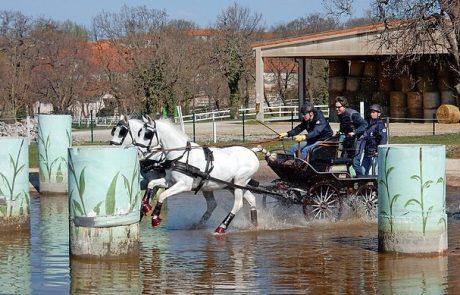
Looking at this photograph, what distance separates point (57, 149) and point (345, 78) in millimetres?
32338

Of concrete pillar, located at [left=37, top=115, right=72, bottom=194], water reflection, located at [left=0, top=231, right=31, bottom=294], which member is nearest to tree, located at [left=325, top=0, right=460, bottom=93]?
concrete pillar, located at [left=37, top=115, right=72, bottom=194]

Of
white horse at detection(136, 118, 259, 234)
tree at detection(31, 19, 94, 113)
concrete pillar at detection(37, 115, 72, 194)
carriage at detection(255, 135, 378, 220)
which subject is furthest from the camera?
tree at detection(31, 19, 94, 113)

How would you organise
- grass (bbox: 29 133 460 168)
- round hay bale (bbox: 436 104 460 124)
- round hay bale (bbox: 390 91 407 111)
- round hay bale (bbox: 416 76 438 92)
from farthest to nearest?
1. round hay bale (bbox: 390 91 407 111)
2. round hay bale (bbox: 416 76 438 92)
3. round hay bale (bbox: 436 104 460 124)
4. grass (bbox: 29 133 460 168)

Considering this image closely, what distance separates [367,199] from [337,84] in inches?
1432

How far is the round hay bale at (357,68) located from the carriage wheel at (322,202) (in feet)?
117

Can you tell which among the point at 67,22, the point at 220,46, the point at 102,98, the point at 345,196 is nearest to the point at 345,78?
the point at 220,46

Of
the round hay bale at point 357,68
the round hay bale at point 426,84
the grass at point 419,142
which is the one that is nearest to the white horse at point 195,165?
the grass at point 419,142

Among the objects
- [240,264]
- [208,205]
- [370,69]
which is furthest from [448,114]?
[240,264]

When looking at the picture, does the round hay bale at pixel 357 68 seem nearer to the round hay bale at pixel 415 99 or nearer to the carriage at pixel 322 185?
the round hay bale at pixel 415 99

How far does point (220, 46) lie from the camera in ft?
240

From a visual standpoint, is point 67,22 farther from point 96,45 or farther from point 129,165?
point 129,165

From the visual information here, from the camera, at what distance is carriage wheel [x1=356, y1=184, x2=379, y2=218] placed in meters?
15.8

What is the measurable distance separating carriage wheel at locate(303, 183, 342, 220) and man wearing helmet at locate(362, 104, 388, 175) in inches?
32.2

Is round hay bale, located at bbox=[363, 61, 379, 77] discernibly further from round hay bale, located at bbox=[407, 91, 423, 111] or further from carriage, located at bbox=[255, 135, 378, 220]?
carriage, located at bbox=[255, 135, 378, 220]
